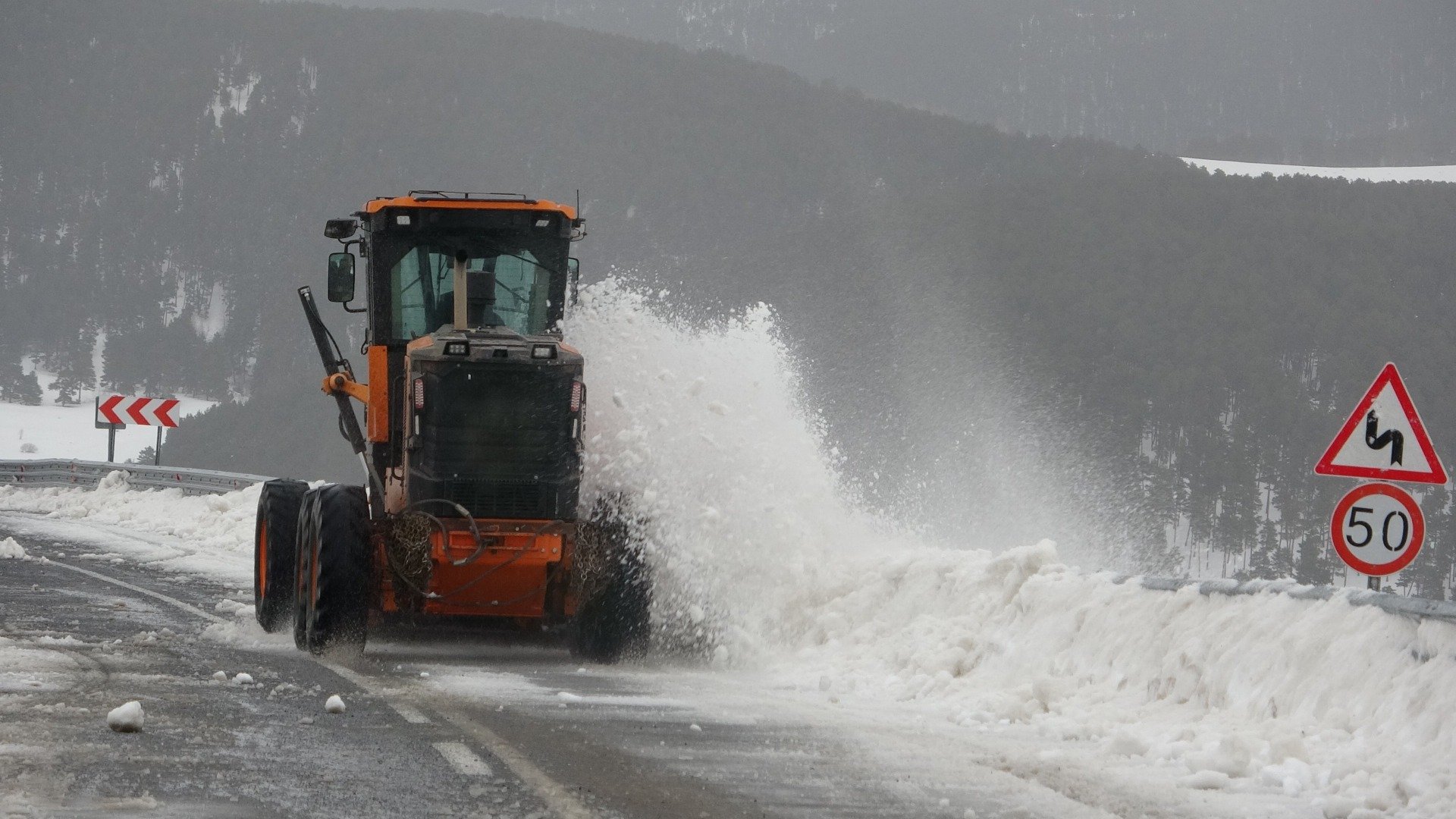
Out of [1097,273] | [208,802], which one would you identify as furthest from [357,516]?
[1097,273]

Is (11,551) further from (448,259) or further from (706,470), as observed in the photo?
(706,470)

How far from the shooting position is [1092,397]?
128750 millimetres

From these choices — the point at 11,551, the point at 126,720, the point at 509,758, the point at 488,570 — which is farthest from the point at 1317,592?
the point at 11,551

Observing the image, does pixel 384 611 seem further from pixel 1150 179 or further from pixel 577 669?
pixel 1150 179

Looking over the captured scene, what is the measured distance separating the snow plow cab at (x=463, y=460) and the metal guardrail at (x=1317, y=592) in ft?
11.1

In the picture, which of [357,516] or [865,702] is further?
[357,516]

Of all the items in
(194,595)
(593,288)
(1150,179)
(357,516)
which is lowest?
(194,595)

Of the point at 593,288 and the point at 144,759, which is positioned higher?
the point at 593,288

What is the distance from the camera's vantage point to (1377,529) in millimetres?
8195

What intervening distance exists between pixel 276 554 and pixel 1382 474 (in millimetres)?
6934

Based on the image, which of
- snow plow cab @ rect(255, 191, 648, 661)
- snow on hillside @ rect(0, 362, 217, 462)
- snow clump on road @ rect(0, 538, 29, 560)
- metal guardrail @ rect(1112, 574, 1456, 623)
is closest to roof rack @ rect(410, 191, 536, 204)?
snow plow cab @ rect(255, 191, 648, 661)

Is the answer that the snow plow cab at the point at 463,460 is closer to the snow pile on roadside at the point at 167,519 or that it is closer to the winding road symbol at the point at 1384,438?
the winding road symbol at the point at 1384,438

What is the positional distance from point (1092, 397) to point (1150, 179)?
1535 inches

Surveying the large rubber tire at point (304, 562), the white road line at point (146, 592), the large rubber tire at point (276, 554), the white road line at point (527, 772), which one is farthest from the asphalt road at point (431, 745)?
the white road line at point (146, 592)
